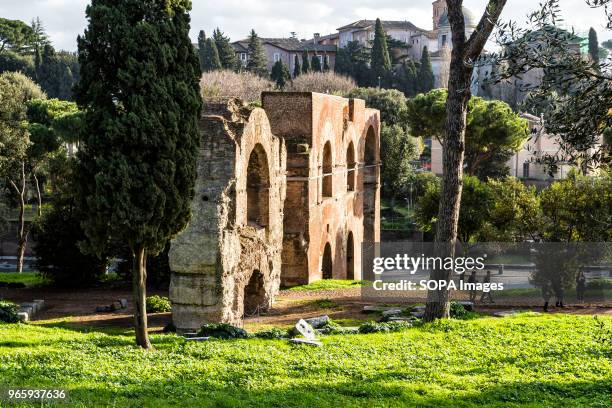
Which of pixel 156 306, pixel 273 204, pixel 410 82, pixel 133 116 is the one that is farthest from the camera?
pixel 410 82

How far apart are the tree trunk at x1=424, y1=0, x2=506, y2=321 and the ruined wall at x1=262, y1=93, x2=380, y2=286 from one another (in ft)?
28.1

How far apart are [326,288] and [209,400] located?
1387 cm

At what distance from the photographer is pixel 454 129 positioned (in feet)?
44.4

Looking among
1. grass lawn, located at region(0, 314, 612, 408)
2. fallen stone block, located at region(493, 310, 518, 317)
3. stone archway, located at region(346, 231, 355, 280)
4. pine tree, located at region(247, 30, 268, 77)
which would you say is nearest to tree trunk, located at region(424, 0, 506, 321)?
grass lawn, located at region(0, 314, 612, 408)

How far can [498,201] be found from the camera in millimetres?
24938

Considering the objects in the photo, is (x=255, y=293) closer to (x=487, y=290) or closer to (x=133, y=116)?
(x=487, y=290)

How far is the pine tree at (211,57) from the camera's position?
71.4 m

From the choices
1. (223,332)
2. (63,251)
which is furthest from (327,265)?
(223,332)

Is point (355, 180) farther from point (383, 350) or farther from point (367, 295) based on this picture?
point (383, 350)

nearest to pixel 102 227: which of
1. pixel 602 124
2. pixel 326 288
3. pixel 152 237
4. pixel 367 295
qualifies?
pixel 152 237

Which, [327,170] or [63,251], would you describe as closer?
[63,251]

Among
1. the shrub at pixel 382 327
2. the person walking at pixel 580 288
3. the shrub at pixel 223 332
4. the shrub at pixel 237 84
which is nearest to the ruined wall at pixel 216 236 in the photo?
the shrub at pixel 223 332

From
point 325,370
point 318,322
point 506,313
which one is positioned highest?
point 325,370

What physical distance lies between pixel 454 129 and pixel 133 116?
5.53m
